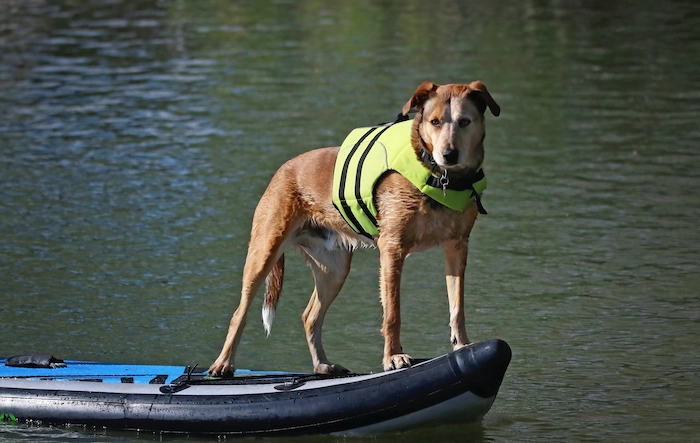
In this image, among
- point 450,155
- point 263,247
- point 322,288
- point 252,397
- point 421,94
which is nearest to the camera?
point 450,155

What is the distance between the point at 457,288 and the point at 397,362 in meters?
0.59

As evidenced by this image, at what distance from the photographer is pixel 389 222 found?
24.3 ft

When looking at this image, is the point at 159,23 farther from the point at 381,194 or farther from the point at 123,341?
the point at 381,194

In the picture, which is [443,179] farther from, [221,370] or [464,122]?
[221,370]

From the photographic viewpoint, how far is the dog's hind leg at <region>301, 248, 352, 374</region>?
8305 millimetres

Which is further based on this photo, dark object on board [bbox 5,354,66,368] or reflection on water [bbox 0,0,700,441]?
reflection on water [bbox 0,0,700,441]

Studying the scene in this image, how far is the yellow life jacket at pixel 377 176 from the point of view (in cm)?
725

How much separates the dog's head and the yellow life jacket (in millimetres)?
139

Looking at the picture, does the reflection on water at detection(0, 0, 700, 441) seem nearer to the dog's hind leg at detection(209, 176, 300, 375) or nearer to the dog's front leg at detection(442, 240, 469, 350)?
the dog's front leg at detection(442, 240, 469, 350)

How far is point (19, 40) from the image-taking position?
1056 inches

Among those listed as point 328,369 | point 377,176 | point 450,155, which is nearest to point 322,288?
point 328,369

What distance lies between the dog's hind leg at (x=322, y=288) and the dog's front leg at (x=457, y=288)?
109 centimetres

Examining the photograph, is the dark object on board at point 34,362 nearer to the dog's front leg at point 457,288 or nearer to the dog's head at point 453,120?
the dog's front leg at point 457,288

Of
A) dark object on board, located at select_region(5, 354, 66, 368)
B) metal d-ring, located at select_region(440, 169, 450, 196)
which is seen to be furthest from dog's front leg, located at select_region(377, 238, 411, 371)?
dark object on board, located at select_region(5, 354, 66, 368)
